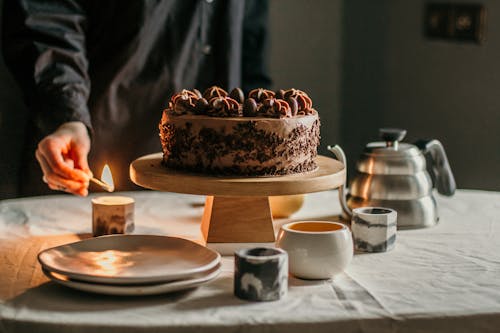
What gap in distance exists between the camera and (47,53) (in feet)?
7.05

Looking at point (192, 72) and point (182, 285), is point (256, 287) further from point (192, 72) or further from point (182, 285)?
point (192, 72)

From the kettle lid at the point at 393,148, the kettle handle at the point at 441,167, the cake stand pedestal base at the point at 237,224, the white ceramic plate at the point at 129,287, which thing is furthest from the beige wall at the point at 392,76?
the white ceramic plate at the point at 129,287

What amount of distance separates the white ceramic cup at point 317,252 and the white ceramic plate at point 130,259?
125mm

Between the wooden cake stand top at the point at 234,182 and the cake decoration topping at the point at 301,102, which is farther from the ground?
the cake decoration topping at the point at 301,102

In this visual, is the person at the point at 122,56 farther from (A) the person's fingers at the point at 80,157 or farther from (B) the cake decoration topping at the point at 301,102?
(B) the cake decoration topping at the point at 301,102

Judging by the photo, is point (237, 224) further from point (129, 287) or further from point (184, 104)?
point (129, 287)

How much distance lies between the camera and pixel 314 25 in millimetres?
3484

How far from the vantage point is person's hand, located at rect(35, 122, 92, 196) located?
1.58m

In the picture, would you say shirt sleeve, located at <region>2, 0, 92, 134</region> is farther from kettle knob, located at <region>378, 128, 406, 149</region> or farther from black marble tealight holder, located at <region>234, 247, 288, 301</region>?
black marble tealight holder, located at <region>234, 247, 288, 301</region>

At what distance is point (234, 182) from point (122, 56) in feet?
3.68

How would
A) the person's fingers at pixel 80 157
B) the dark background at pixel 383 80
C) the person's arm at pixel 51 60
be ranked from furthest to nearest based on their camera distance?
1. the dark background at pixel 383 80
2. the person's arm at pixel 51 60
3. the person's fingers at pixel 80 157

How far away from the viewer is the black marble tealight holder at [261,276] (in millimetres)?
1151

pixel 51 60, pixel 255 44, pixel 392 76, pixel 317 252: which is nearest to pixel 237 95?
pixel 317 252

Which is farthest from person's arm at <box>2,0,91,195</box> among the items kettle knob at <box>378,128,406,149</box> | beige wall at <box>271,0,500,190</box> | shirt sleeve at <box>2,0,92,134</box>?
beige wall at <box>271,0,500,190</box>
